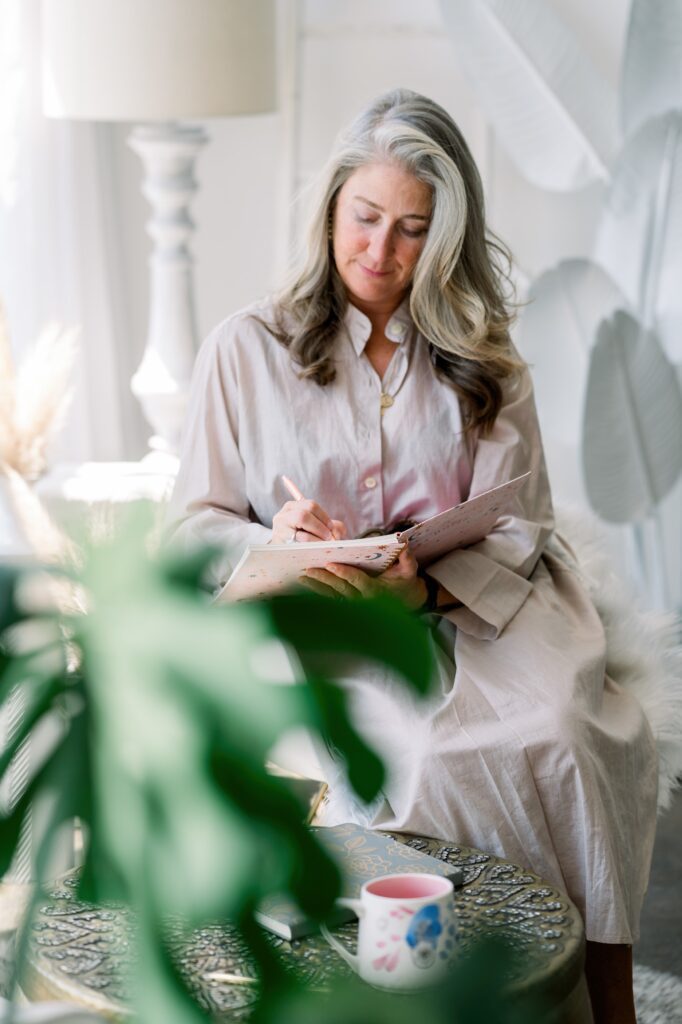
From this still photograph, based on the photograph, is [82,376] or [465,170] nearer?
[465,170]

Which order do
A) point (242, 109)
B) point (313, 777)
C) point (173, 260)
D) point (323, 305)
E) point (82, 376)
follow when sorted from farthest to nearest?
1. point (82, 376)
2. point (173, 260)
3. point (242, 109)
4. point (323, 305)
5. point (313, 777)

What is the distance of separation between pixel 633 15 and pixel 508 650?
69.3 inches

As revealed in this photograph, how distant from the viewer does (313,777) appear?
1428 millimetres

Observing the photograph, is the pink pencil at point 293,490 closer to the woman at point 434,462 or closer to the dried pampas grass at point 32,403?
the woman at point 434,462

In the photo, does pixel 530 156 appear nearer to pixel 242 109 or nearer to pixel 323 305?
pixel 242 109

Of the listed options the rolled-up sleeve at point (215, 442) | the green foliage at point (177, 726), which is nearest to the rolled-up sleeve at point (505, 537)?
the rolled-up sleeve at point (215, 442)

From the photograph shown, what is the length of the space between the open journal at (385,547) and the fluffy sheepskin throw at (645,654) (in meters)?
0.30

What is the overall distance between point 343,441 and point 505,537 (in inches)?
10.5

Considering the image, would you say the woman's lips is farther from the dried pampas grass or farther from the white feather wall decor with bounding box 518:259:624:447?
the white feather wall decor with bounding box 518:259:624:447

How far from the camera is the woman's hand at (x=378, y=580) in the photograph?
1.61 metres

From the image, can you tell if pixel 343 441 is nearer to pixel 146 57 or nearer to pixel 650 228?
pixel 146 57

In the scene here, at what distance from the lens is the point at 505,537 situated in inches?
76.0

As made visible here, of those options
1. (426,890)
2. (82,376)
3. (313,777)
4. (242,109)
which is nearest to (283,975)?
(426,890)

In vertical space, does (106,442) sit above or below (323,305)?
below
